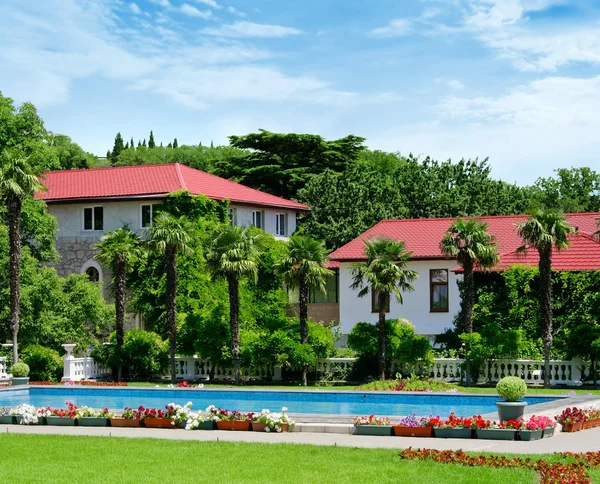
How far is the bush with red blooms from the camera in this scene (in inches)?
Result: 489

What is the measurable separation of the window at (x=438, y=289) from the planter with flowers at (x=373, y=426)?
19931 millimetres

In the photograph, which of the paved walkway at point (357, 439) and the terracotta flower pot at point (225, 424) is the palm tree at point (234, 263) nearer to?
the paved walkway at point (357, 439)

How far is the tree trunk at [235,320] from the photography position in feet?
110

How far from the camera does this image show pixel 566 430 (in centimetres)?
1811

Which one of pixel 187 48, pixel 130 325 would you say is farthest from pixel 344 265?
pixel 187 48

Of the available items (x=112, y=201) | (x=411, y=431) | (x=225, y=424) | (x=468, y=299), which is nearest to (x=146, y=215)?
(x=112, y=201)

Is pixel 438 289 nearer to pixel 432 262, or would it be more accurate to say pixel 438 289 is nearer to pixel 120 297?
pixel 432 262

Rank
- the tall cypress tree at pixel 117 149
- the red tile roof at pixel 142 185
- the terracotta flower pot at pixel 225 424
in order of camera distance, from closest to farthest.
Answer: the terracotta flower pot at pixel 225 424
the red tile roof at pixel 142 185
the tall cypress tree at pixel 117 149

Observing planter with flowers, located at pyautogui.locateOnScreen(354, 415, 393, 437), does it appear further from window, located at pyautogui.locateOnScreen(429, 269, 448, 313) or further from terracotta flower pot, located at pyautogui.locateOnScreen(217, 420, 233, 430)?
window, located at pyautogui.locateOnScreen(429, 269, 448, 313)

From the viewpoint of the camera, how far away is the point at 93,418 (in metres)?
20.1

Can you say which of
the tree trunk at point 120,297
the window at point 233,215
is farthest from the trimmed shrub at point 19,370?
the window at point 233,215

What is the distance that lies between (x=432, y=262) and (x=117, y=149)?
74.6m

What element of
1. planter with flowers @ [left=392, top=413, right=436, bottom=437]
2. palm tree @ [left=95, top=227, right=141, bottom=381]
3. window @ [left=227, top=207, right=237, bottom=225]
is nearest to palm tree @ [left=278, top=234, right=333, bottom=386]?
palm tree @ [left=95, top=227, right=141, bottom=381]

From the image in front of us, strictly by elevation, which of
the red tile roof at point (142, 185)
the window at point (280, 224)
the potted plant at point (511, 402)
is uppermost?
the red tile roof at point (142, 185)
